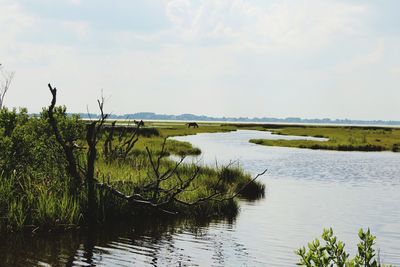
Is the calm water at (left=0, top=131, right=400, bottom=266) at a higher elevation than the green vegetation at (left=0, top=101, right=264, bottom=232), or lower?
lower

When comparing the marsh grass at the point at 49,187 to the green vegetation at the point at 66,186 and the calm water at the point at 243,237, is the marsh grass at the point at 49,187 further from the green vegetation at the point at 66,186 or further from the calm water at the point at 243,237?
the calm water at the point at 243,237

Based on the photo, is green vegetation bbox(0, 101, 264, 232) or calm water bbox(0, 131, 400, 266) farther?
green vegetation bbox(0, 101, 264, 232)

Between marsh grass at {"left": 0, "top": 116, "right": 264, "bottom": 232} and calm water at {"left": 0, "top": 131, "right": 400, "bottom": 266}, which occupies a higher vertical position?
marsh grass at {"left": 0, "top": 116, "right": 264, "bottom": 232}

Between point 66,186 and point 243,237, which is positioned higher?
point 66,186

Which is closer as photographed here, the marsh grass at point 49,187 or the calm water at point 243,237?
the calm water at point 243,237

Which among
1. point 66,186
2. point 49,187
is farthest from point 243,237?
point 49,187

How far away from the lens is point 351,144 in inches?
3066

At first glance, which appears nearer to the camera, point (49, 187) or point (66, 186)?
point (49, 187)

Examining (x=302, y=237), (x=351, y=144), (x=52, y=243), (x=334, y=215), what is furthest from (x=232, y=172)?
(x=351, y=144)

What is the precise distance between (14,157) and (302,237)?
11632 millimetres

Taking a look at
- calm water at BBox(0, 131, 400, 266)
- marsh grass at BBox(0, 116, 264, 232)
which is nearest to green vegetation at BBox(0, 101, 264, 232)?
marsh grass at BBox(0, 116, 264, 232)

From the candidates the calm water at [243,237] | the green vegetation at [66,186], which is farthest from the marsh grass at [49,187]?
the calm water at [243,237]

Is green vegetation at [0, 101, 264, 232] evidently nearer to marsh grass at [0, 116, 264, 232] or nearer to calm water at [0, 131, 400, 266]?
marsh grass at [0, 116, 264, 232]

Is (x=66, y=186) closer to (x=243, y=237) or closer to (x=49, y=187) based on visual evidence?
(x=49, y=187)
